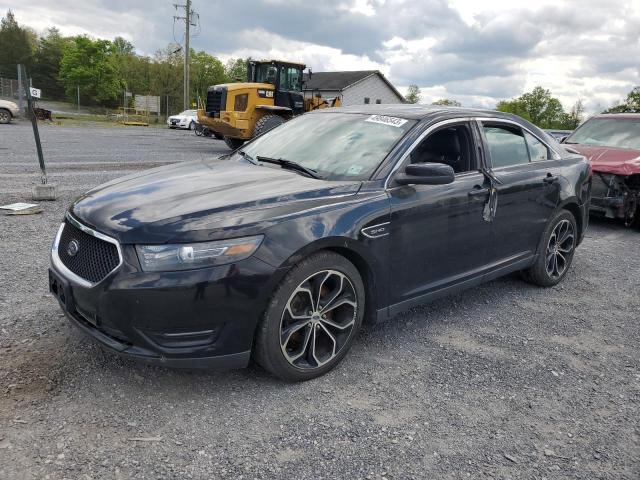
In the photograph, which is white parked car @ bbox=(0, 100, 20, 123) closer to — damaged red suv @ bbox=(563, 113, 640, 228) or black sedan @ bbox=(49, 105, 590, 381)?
black sedan @ bbox=(49, 105, 590, 381)

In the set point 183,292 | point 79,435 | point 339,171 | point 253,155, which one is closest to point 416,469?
point 183,292

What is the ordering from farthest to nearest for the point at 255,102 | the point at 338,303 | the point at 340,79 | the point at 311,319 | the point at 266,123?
the point at 340,79
the point at 255,102
the point at 266,123
the point at 338,303
the point at 311,319

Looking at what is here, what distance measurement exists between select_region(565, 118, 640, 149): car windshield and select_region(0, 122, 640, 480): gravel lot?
5275mm

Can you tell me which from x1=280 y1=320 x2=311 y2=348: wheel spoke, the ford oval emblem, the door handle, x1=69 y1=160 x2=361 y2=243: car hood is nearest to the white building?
the door handle

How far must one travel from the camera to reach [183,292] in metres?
2.58

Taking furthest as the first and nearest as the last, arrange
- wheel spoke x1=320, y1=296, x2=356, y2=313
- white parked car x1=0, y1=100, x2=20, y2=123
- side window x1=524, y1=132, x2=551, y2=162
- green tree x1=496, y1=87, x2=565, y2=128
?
1. green tree x1=496, y1=87, x2=565, y2=128
2. white parked car x1=0, y1=100, x2=20, y2=123
3. side window x1=524, y1=132, x2=551, y2=162
4. wheel spoke x1=320, y1=296, x2=356, y2=313

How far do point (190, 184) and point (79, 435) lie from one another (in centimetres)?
154

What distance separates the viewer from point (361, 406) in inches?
115

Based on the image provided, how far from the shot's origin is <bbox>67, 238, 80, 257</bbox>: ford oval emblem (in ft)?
9.62

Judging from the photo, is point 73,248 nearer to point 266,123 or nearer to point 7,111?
point 266,123

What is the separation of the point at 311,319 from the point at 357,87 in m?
51.3

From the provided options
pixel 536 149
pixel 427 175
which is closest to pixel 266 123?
pixel 536 149

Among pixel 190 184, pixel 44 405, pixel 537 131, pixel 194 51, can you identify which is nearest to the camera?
pixel 44 405

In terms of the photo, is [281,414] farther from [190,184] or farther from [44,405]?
[190,184]
